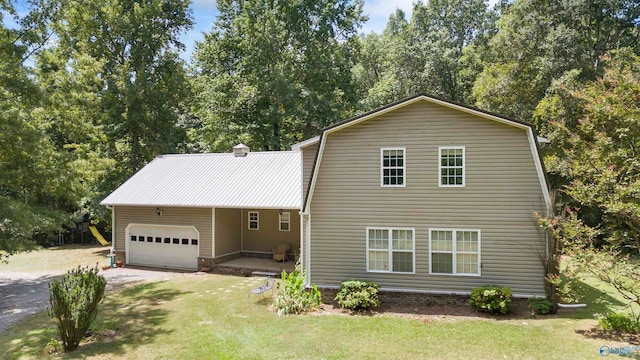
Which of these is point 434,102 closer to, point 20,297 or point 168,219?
point 168,219

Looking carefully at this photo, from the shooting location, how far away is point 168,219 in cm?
1823

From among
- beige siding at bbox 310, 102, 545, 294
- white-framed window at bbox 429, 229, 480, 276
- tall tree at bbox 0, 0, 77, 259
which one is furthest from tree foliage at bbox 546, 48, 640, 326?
tall tree at bbox 0, 0, 77, 259

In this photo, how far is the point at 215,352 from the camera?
8570 mm

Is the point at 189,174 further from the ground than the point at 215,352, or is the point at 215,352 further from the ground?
the point at 189,174

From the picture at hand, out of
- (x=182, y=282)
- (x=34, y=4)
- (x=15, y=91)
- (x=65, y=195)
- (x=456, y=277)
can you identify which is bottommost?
(x=182, y=282)

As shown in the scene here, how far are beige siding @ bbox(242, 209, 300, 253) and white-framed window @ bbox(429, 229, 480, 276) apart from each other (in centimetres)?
821

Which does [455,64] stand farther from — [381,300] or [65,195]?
[65,195]

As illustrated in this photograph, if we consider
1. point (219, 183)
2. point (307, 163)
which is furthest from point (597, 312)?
point (219, 183)

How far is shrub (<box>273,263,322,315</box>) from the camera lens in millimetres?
11703

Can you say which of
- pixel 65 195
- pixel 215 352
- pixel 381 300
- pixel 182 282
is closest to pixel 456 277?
pixel 381 300

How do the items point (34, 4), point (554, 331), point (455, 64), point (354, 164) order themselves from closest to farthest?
point (554, 331)
point (354, 164)
point (34, 4)
point (455, 64)

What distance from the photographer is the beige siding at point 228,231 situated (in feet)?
58.6

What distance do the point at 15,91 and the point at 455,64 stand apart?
27.5 metres

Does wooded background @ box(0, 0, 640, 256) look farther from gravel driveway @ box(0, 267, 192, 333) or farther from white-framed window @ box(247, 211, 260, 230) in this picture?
white-framed window @ box(247, 211, 260, 230)
